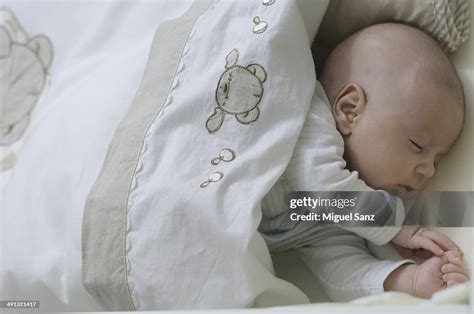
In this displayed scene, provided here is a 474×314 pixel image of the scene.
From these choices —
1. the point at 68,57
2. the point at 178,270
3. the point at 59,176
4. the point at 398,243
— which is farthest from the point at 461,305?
the point at 68,57

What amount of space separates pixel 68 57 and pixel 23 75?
7 cm

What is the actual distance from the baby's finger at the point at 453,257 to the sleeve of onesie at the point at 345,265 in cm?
4

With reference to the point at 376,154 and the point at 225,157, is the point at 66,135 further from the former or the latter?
the point at 376,154

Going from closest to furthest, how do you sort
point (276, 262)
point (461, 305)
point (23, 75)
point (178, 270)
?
point (461, 305), point (178, 270), point (276, 262), point (23, 75)

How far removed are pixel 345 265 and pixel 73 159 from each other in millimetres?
331

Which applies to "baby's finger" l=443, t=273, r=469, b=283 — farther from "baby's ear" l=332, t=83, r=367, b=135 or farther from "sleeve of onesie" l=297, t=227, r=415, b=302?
"baby's ear" l=332, t=83, r=367, b=135

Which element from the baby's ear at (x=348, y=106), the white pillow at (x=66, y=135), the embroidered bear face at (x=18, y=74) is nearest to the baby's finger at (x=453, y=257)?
the baby's ear at (x=348, y=106)

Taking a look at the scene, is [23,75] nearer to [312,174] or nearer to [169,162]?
[169,162]

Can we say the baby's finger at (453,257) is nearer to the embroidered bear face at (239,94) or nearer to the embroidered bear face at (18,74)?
the embroidered bear face at (239,94)

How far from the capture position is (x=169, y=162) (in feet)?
2.23

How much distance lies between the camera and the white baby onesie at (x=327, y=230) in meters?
0.69

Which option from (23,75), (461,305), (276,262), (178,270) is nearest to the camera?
(461,305)

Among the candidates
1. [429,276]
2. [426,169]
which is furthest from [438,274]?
[426,169]

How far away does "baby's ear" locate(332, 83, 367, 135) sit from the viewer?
2.37ft
